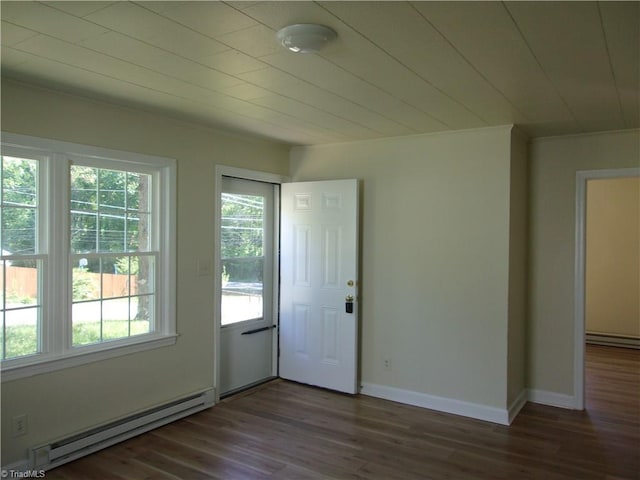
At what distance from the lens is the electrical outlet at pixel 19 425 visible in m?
2.89

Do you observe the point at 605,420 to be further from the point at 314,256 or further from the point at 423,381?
the point at 314,256

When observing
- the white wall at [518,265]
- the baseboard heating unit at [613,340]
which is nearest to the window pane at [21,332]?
the white wall at [518,265]

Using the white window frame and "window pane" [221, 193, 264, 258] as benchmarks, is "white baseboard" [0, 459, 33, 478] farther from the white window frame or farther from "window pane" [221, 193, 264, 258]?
"window pane" [221, 193, 264, 258]

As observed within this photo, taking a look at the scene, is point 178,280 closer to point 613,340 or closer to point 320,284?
point 320,284

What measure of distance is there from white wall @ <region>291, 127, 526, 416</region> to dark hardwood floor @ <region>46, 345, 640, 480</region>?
→ 37cm

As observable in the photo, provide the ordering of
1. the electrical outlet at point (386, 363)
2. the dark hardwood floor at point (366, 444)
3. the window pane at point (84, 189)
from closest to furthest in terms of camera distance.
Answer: the dark hardwood floor at point (366, 444) → the window pane at point (84, 189) → the electrical outlet at point (386, 363)

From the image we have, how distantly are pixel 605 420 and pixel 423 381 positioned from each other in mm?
1454

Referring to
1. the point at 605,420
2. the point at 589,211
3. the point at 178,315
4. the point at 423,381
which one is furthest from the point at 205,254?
the point at 589,211

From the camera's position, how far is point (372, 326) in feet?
14.9

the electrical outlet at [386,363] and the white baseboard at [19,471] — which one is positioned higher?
the electrical outlet at [386,363]

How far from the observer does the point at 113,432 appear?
3.37 metres

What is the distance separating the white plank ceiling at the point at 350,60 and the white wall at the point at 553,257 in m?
0.53

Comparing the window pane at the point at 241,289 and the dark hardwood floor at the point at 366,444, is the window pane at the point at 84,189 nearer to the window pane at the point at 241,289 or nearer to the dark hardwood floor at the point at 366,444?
the window pane at the point at 241,289

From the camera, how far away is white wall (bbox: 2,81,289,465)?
2955mm
